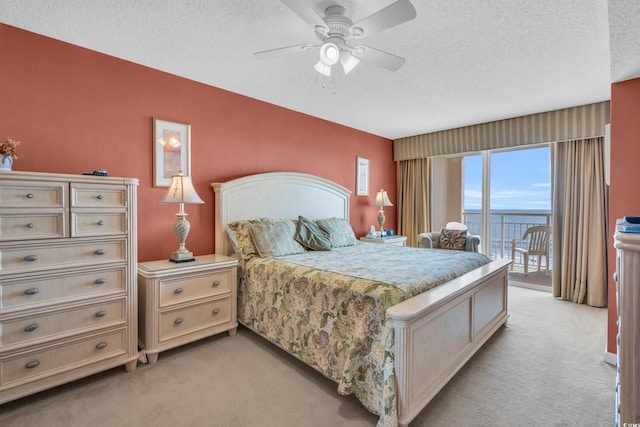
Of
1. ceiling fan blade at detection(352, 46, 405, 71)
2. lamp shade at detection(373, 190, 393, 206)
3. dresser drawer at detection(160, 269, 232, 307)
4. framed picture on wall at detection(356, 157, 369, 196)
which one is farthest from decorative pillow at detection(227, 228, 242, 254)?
lamp shade at detection(373, 190, 393, 206)

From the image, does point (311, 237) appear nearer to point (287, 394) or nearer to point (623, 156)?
point (287, 394)

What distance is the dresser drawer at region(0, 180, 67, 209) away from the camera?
1800 millimetres

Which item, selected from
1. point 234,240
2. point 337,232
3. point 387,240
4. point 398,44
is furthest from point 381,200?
point 398,44

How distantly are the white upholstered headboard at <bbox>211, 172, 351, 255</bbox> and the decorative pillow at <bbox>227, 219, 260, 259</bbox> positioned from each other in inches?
5.6

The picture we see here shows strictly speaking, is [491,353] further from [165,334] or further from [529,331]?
[165,334]

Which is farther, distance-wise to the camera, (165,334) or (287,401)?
(165,334)

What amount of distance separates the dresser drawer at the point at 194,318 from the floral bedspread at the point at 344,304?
22 centimetres

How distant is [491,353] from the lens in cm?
255

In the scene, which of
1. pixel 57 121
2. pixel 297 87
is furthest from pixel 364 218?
pixel 57 121

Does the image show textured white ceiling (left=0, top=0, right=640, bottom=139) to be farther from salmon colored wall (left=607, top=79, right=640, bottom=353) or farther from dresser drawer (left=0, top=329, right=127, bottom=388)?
dresser drawer (left=0, top=329, right=127, bottom=388)

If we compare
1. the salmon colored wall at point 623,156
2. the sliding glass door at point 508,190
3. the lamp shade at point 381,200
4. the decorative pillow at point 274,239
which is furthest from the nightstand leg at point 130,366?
the sliding glass door at point 508,190

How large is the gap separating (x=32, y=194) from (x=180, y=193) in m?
0.94

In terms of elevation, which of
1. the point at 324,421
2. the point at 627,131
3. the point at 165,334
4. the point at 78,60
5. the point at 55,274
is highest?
the point at 78,60

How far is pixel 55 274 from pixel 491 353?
3289mm
